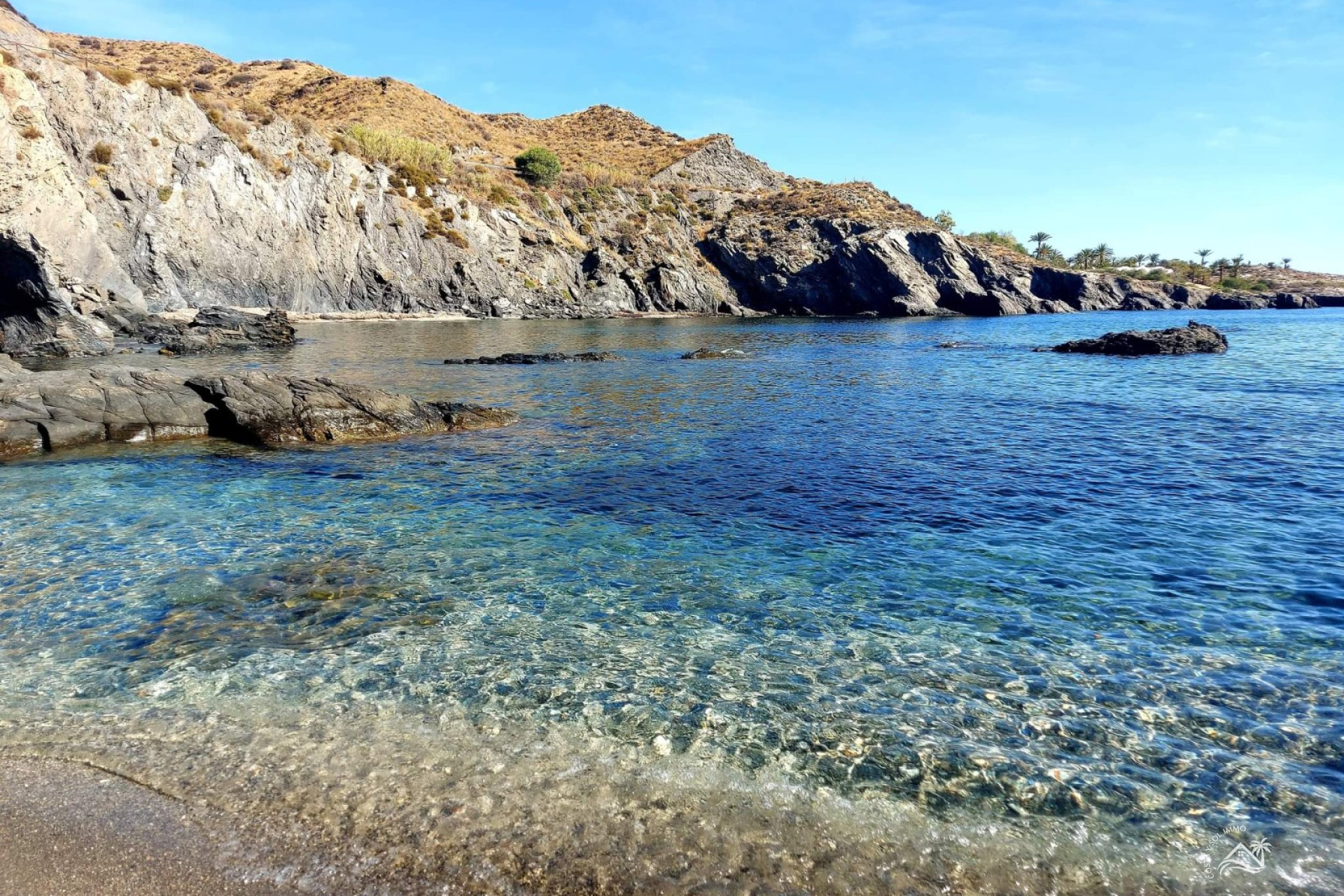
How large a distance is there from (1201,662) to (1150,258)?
22563 cm

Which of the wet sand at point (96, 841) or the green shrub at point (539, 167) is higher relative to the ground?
the green shrub at point (539, 167)

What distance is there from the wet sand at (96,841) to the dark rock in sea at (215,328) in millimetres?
48090

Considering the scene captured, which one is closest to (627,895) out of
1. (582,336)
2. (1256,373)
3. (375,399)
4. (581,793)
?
(581,793)

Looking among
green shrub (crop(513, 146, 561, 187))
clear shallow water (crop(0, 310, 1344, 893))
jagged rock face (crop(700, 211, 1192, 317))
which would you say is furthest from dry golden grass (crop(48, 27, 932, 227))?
clear shallow water (crop(0, 310, 1344, 893))

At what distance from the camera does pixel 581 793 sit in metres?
6.19

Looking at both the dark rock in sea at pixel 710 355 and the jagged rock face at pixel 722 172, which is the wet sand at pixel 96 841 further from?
the jagged rock face at pixel 722 172

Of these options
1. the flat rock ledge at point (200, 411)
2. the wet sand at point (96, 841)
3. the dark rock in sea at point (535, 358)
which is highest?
the dark rock in sea at point (535, 358)

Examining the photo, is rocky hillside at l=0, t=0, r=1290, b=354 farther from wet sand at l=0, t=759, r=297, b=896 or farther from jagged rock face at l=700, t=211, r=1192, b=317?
wet sand at l=0, t=759, r=297, b=896

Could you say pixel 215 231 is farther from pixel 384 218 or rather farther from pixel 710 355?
pixel 710 355

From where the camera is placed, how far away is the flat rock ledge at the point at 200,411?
1977 centimetres

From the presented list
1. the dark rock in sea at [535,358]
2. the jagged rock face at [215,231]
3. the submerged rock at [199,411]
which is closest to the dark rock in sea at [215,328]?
the jagged rock face at [215,231]

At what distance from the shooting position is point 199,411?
22125 mm

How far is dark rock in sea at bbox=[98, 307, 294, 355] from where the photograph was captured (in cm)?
4837

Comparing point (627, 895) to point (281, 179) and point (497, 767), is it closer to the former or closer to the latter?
point (497, 767)
